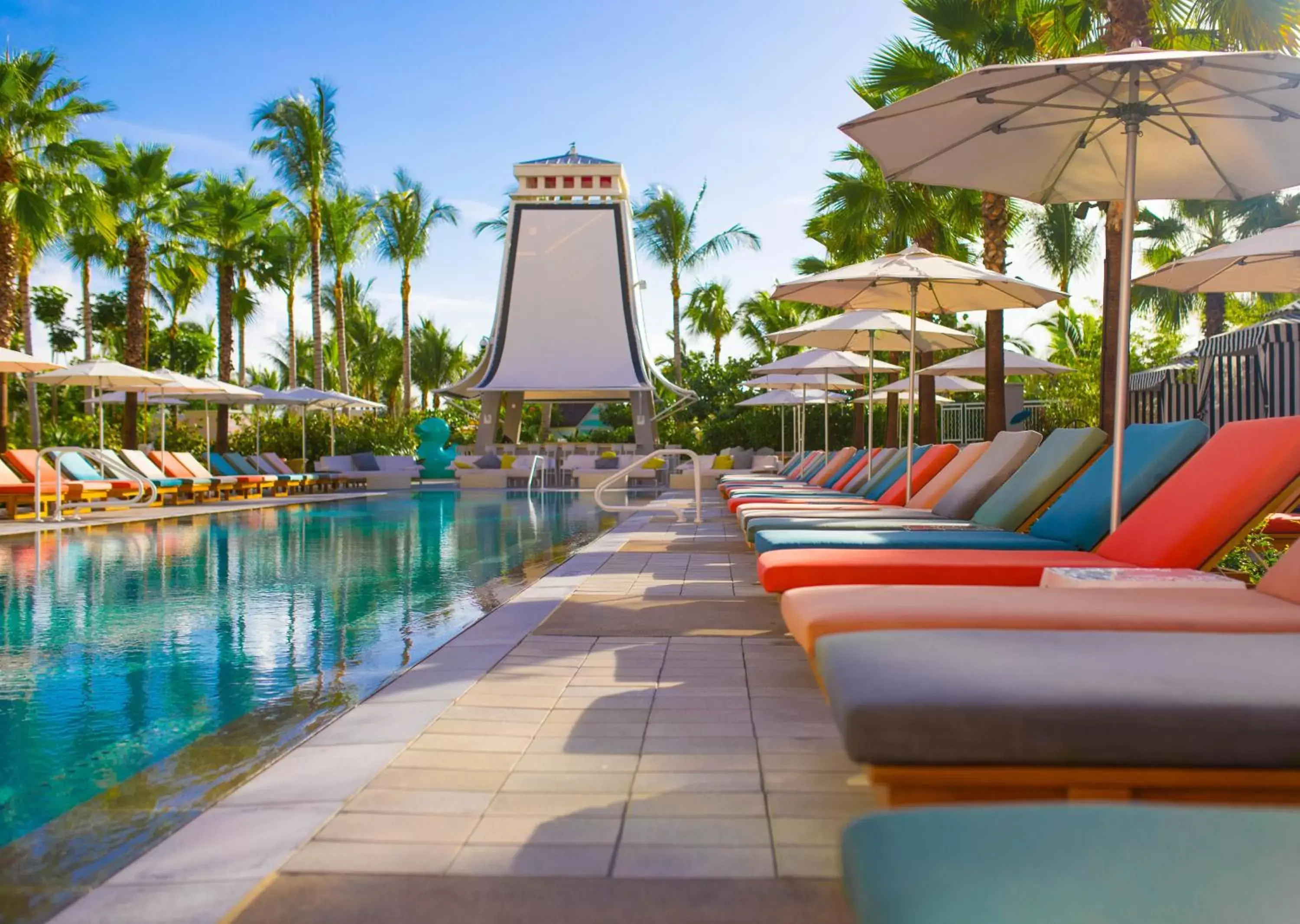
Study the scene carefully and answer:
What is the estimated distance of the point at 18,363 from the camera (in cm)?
1416

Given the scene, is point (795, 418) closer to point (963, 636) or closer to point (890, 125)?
point (890, 125)

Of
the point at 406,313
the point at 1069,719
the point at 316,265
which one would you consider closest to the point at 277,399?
the point at 316,265

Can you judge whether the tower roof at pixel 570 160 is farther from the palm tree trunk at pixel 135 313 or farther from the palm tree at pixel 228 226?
the palm tree trunk at pixel 135 313

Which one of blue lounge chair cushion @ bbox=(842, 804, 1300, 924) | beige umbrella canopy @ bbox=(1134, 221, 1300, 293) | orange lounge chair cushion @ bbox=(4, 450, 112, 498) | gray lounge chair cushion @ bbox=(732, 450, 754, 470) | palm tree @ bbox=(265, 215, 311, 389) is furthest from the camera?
palm tree @ bbox=(265, 215, 311, 389)

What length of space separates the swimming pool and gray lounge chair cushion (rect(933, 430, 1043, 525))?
112 inches

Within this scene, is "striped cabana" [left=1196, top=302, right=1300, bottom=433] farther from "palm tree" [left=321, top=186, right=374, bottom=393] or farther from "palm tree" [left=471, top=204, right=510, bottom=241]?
"palm tree" [left=471, top=204, right=510, bottom=241]

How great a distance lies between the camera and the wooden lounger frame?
178cm

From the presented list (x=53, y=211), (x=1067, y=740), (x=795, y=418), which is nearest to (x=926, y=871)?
(x=1067, y=740)

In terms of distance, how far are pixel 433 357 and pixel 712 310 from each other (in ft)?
49.7

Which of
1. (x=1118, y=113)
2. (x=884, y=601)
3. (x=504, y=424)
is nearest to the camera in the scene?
(x=884, y=601)

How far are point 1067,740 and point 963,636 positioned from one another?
21.7 inches

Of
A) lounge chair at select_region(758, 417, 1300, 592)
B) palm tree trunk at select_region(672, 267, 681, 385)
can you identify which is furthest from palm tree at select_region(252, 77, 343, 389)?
lounge chair at select_region(758, 417, 1300, 592)

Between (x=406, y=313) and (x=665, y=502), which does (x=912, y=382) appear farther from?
(x=406, y=313)

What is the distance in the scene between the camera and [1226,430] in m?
4.23
